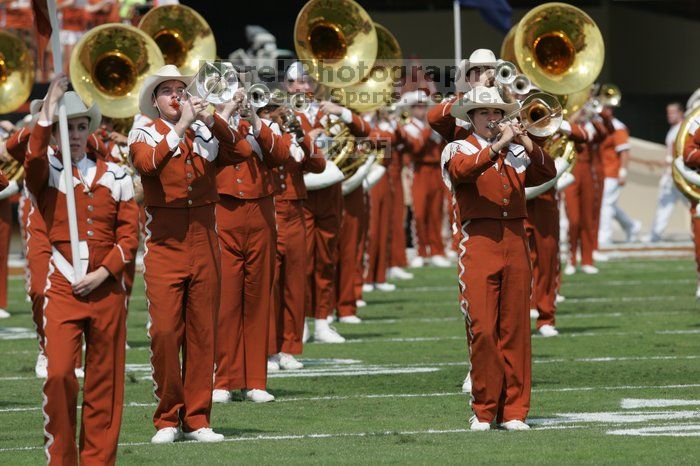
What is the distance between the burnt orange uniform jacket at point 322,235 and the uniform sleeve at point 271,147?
2.50 meters

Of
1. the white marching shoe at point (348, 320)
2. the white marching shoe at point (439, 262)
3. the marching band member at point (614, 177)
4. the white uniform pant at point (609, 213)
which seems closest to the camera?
the white marching shoe at point (348, 320)

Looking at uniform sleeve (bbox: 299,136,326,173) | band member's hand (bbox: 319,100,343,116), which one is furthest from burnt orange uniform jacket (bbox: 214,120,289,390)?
band member's hand (bbox: 319,100,343,116)

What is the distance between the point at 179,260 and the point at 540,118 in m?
2.32

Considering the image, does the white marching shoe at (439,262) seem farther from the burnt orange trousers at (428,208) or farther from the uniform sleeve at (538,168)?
the uniform sleeve at (538,168)

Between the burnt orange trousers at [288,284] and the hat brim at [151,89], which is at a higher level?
the hat brim at [151,89]

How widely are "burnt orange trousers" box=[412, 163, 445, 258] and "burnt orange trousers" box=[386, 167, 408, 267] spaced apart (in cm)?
105

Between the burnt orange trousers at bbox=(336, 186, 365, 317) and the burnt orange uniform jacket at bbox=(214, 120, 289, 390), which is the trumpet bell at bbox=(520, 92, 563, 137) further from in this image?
the burnt orange trousers at bbox=(336, 186, 365, 317)

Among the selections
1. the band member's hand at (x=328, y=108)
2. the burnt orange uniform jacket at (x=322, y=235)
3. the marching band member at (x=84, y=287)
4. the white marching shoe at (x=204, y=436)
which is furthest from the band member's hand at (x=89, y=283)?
the burnt orange uniform jacket at (x=322, y=235)

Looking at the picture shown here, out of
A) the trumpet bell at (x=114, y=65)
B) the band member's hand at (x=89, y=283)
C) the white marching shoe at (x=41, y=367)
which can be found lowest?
the white marching shoe at (x=41, y=367)

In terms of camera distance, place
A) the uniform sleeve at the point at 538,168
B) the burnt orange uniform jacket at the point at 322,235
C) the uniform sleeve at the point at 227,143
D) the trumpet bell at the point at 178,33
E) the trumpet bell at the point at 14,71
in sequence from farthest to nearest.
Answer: the trumpet bell at the point at 14,71 → the trumpet bell at the point at 178,33 → the burnt orange uniform jacket at the point at 322,235 → the uniform sleeve at the point at 227,143 → the uniform sleeve at the point at 538,168

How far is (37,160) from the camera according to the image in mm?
8656

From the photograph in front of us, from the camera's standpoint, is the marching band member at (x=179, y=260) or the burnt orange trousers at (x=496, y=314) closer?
the marching band member at (x=179, y=260)

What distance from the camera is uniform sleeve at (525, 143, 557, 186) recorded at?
33.7 ft

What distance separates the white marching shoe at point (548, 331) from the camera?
1546 cm
